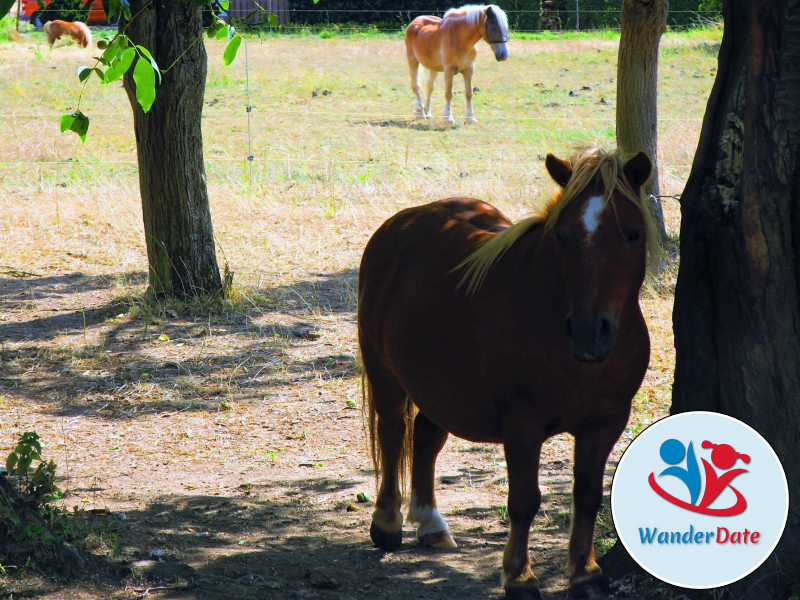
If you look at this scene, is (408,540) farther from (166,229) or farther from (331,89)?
(331,89)

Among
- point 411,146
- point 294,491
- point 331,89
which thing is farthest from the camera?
point 331,89

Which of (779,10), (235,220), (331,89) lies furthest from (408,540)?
(331,89)

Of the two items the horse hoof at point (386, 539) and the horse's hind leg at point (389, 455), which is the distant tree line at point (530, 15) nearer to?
the horse's hind leg at point (389, 455)

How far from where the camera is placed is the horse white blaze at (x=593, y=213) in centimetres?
306

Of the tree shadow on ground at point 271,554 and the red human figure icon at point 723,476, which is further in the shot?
the tree shadow on ground at point 271,554

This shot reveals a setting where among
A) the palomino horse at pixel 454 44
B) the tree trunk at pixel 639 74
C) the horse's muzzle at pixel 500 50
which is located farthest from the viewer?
the horse's muzzle at pixel 500 50

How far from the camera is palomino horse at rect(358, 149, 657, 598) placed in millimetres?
3076

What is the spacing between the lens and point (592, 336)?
2979 mm

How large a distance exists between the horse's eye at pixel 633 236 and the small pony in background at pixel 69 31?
68.9ft

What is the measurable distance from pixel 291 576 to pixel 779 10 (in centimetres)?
280

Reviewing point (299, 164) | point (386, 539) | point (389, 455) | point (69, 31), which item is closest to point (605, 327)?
point (389, 455)

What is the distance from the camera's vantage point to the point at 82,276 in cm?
873

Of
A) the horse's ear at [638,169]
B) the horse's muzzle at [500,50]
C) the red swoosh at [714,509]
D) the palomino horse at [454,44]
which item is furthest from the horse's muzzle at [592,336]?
the horse's muzzle at [500,50]

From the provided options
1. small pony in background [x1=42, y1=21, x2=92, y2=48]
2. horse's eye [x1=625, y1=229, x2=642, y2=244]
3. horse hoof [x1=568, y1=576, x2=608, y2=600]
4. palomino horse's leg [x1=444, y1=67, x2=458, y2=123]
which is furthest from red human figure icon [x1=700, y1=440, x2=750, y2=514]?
small pony in background [x1=42, y1=21, x2=92, y2=48]
